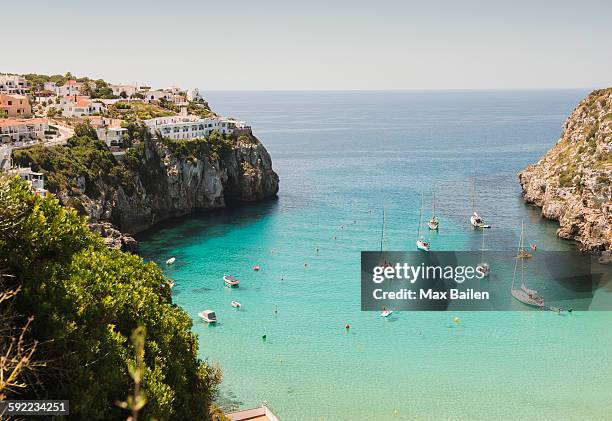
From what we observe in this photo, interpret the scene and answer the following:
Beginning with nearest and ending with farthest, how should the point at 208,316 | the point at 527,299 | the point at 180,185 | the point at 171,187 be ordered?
the point at 208,316
the point at 527,299
the point at 171,187
the point at 180,185

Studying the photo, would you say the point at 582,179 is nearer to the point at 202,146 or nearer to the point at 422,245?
the point at 422,245

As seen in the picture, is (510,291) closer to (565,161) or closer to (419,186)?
(565,161)

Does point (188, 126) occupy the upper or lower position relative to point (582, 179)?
upper

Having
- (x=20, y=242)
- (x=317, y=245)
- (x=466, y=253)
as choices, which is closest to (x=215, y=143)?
(x=317, y=245)

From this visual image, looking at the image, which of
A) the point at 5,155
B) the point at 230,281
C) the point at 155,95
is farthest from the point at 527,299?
the point at 155,95

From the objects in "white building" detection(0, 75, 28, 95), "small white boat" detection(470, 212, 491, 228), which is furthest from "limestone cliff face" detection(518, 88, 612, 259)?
"white building" detection(0, 75, 28, 95)

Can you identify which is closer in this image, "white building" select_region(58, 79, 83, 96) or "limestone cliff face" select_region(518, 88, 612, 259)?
"limestone cliff face" select_region(518, 88, 612, 259)

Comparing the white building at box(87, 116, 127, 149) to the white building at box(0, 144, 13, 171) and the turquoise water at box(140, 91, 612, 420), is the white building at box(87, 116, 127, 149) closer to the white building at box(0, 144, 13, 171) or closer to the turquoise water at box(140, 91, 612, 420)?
the turquoise water at box(140, 91, 612, 420)
